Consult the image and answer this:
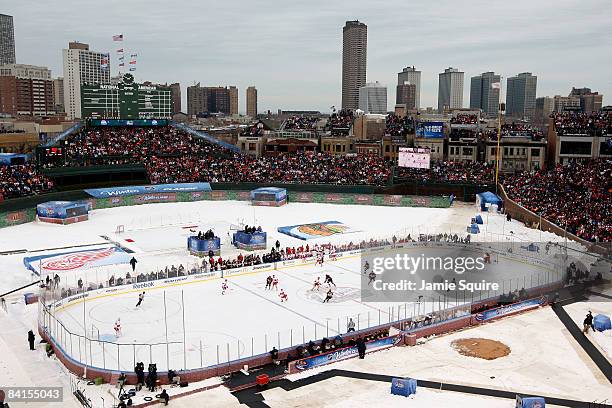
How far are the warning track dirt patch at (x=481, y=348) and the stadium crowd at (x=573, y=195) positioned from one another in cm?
2271

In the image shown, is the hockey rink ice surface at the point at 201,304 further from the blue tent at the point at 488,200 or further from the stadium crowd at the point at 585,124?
the stadium crowd at the point at 585,124

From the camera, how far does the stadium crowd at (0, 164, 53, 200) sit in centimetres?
5988

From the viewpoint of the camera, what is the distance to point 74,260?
42.2 m

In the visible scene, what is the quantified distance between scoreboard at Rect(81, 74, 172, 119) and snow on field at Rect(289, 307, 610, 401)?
8458 centimetres

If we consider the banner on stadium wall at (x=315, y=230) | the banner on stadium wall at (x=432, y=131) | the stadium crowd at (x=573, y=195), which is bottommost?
the banner on stadium wall at (x=315, y=230)

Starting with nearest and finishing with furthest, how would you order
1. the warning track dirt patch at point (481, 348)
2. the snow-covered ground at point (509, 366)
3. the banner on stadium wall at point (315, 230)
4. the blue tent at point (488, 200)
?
the snow-covered ground at point (509, 366), the warning track dirt patch at point (481, 348), the banner on stadium wall at point (315, 230), the blue tent at point (488, 200)

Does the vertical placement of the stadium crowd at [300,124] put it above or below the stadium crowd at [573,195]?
above

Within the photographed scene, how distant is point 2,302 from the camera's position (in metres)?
32.2

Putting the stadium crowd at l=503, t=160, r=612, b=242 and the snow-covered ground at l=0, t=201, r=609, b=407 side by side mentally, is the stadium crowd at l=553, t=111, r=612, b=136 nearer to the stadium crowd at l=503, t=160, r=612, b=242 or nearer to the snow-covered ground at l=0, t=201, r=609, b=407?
the stadium crowd at l=503, t=160, r=612, b=242

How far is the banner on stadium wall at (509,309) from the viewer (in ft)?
100

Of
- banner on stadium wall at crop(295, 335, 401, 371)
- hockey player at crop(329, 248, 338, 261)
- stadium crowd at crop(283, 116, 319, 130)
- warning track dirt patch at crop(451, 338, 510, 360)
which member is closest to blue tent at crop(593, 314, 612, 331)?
warning track dirt patch at crop(451, 338, 510, 360)

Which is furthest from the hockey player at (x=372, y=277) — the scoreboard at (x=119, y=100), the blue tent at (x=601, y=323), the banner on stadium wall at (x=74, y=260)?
the scoreboard at (x=119, y=100)

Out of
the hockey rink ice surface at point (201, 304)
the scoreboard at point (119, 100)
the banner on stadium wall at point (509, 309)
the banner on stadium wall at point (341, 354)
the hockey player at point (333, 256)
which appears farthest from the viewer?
the scoreboard at point (119, 100)

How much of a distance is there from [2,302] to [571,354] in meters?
28.8
